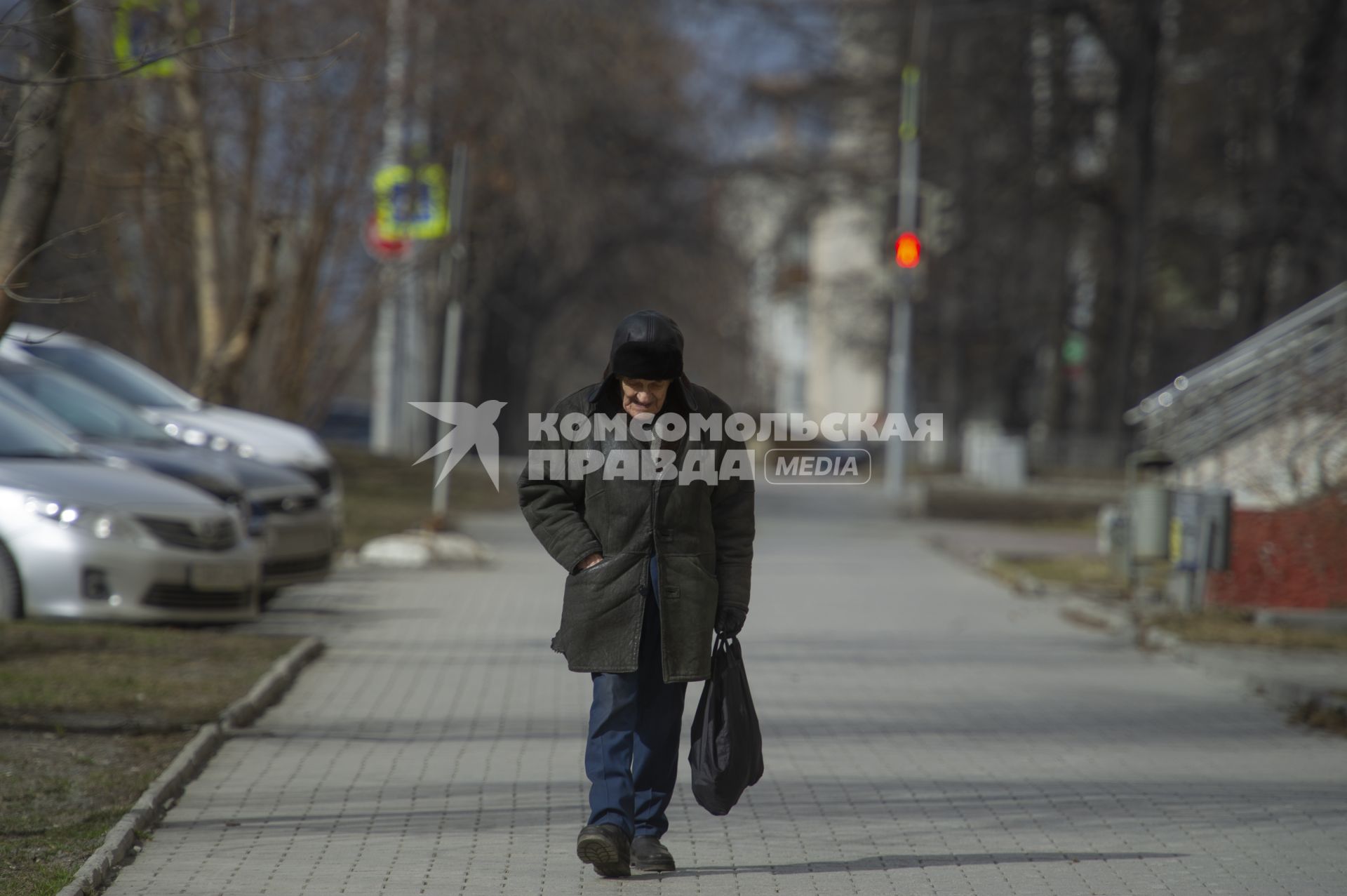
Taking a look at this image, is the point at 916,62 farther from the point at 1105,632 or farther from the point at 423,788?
the point at 423,788

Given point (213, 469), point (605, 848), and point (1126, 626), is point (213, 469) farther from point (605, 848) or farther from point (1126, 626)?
point (605, 848)

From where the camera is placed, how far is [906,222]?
83.5ft

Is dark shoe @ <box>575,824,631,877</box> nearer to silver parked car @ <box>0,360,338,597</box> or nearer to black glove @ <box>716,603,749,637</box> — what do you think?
black glove @ <box>716,603,749,637</box>

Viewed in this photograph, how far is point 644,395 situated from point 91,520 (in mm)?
5843

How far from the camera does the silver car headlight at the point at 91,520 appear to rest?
10.3 m

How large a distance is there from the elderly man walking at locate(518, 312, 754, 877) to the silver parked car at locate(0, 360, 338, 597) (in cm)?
705

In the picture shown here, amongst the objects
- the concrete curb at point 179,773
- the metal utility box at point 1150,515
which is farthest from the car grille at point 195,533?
the metal utility box at point 1150,515

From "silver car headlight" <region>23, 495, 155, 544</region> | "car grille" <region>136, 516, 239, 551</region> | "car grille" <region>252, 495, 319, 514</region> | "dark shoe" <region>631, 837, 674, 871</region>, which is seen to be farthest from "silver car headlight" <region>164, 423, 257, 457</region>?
"dark shoe" <region>631, 837, 674, 871</region>

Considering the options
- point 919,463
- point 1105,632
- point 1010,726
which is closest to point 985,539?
point 1105,632

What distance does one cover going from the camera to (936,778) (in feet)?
24.6

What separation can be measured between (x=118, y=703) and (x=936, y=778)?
3891 millimetres

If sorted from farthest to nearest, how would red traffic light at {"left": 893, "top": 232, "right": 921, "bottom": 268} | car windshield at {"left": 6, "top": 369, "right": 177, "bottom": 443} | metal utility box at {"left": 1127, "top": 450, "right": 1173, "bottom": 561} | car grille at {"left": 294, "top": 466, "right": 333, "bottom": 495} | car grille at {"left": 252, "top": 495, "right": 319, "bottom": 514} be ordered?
red traffic light at {"left": 893, "top": 232, "right": 921, "bottom": 268} → car grille at {"left": 294, "top": 466, "right": 333, "bottom": 495} → metal utility box at {"left": 1127, "top": 450, "right": 1173, "bottom": 561} → car windshield at {"left": 6, "top": 369, "right": 177, "bottom": 443} → car grille at {"left": 252, "top": 495, "right": 319, "bottom": 514}

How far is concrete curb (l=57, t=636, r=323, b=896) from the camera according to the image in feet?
17.9

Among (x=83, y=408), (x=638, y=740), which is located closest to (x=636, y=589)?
(x=638, y=740)
